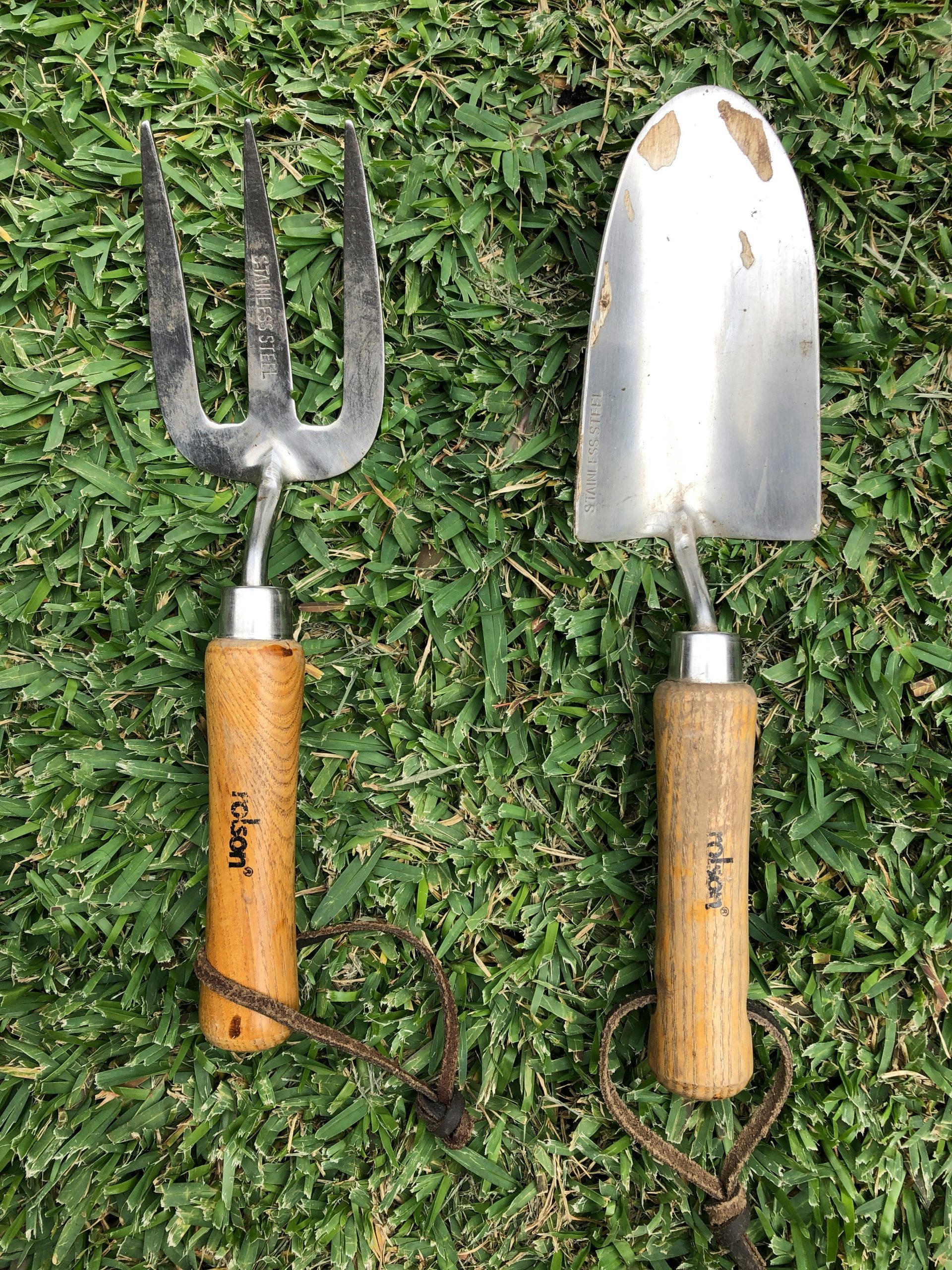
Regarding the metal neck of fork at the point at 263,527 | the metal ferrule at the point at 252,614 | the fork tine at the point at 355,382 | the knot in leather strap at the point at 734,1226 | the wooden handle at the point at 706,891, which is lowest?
the knot in leather strap at the point at 734,1226

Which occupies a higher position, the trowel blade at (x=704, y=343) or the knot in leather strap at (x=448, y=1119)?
the trowel blade at (x=704, y=343)

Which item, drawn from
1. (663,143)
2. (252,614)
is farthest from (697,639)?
(663,143)

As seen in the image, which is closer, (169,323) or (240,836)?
(240,836)

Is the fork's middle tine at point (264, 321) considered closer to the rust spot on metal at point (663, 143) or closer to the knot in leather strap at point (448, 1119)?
the rust spot on metal at point (663, 143)

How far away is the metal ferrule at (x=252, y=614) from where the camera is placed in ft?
4.01

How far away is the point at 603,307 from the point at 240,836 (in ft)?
3.20

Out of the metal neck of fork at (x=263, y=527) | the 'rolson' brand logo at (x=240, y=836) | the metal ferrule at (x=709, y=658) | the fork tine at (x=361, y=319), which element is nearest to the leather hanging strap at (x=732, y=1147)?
the metal ferrule at (x=709, y=658)

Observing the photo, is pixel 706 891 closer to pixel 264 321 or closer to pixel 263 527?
pixel 263 527

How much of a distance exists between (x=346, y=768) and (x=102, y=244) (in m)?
0.98

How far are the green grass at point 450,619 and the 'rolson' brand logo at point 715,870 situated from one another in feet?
0.62

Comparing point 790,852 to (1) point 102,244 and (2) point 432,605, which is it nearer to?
(2) point 432,605

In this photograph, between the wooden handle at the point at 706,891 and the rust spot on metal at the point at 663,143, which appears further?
the rust spot on metal at the point at 663,143

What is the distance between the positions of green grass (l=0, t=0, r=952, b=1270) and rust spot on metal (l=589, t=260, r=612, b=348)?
0.30ft

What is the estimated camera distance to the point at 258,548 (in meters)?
1.29
